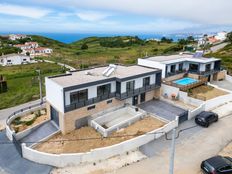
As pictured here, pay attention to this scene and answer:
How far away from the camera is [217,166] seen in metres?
16.1

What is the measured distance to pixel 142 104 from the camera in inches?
1155

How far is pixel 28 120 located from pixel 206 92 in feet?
84.2

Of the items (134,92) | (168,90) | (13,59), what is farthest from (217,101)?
(13,59)

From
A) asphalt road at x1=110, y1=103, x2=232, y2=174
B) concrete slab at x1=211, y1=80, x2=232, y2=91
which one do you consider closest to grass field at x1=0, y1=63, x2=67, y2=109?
asphalt road at x1=110, y1=103, x2=232, y2=174

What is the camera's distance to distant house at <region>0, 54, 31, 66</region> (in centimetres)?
7894

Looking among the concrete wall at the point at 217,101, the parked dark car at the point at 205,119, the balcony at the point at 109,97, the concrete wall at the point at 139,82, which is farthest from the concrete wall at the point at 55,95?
the concrete wall at the point at 217,101

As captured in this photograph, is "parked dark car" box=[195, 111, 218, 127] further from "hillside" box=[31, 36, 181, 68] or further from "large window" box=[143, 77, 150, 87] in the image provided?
"hillside" box=[31, 36, 181, 68]

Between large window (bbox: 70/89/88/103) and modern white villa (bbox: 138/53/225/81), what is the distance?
1557 cm

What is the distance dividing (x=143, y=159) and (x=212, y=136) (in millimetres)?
8535

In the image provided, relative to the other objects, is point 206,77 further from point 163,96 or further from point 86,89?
point 86,89

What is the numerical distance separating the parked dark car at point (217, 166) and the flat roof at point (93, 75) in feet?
43.3

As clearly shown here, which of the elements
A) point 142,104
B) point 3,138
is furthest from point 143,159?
point 3,138

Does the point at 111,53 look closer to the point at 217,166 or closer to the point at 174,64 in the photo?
the point at 174,64

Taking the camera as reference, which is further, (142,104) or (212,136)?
(142,104)
